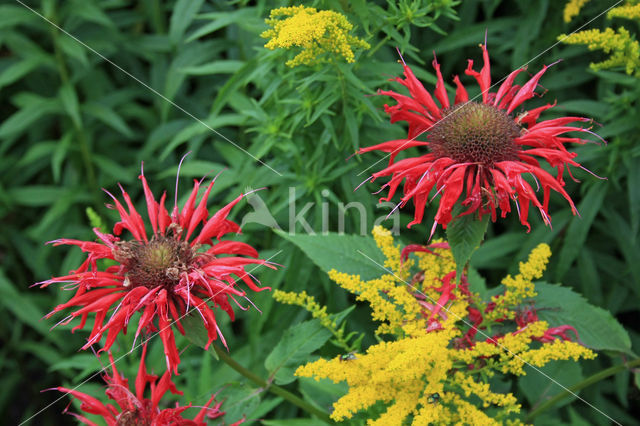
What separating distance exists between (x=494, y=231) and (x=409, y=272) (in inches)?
33.1

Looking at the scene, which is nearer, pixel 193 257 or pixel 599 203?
pixel 193 257

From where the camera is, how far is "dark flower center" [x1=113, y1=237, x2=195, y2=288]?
1069mm

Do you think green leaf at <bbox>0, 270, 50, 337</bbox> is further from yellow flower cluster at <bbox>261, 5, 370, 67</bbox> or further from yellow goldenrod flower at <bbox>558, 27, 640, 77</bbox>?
yellow goldenrod flower at <bbox>558, 27, 640, 77</bbox>

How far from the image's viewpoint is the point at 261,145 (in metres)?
1.51

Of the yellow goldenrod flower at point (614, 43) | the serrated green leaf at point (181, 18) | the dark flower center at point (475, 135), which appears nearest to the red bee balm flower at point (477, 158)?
the dark flower center at point (475, 135)

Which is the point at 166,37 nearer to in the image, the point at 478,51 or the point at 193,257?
the point at 478,51

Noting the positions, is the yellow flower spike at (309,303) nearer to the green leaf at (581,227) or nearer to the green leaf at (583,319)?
the green leaf at (583,319)

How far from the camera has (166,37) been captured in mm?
2078

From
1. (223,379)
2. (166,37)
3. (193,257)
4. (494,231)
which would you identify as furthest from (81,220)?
(494,231)

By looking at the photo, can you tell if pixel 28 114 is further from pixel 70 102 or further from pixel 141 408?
pixel 141 408

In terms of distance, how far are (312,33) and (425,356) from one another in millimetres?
554

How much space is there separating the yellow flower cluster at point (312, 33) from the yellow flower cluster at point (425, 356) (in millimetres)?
339

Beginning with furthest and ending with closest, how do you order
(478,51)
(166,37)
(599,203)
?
(166,37)
(478,51)
(599,203)

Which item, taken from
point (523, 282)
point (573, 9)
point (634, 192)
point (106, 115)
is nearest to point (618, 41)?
point (573, 9)
